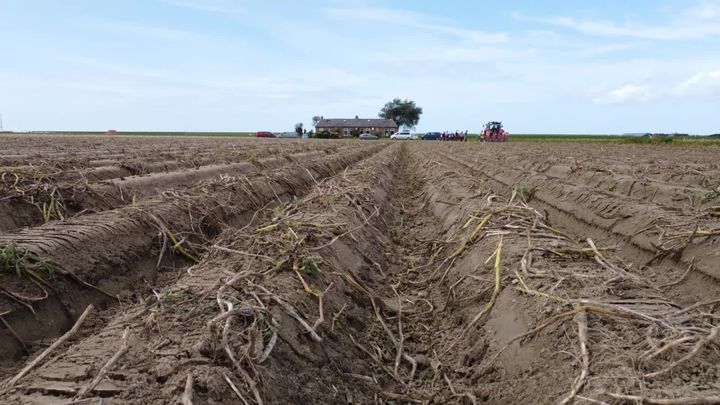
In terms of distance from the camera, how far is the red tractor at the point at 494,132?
52.3m

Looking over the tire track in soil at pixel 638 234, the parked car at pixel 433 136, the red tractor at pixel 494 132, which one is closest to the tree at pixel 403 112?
the parked car at pixel 433 136

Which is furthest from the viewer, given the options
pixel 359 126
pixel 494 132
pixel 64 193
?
pixel 359 126

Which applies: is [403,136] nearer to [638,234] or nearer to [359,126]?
[359,126]

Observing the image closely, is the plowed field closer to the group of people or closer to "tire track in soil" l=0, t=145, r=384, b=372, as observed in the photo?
"tire track in soil" l=0, t=145, r=384, b=372

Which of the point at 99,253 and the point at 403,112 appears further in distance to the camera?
the point at 403,112

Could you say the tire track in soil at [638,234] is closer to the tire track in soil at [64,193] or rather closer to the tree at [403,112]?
the tire track in soil at [64,193]

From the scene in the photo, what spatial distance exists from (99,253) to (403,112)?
102643 millimetres

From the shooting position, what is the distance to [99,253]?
15.8ft

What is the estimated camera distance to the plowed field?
246cm

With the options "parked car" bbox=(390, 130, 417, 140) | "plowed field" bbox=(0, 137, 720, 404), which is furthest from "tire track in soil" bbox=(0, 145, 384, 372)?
"parked car" bbox=(390, 130, 417, 140)

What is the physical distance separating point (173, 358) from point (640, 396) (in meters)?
2.10

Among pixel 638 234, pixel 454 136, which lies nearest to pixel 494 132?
pixel 454 136

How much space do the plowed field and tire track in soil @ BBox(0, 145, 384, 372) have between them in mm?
19

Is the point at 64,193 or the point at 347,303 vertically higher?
the point at 64,193
